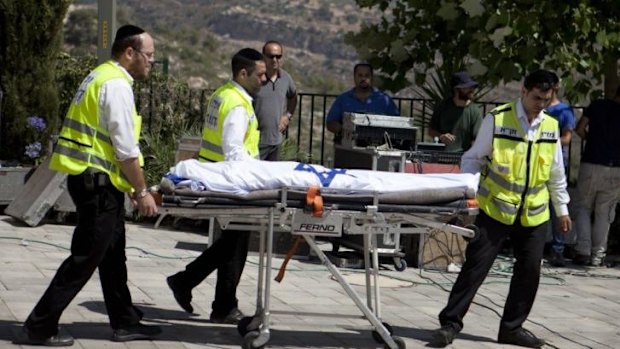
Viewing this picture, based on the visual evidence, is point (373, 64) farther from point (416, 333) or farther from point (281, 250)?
point (416, 333)

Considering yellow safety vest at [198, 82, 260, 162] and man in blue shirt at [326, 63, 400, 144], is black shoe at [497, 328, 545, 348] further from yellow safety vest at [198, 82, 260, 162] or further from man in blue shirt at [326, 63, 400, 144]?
man in blue shirt at [326, 63, 400, 144]

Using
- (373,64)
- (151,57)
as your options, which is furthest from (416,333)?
(373,64)

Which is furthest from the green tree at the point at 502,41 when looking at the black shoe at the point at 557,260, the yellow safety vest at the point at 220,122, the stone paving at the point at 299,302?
the yellow safety vest at the point at 220,122

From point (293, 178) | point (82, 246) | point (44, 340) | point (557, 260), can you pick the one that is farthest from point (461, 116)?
point (44, 340)

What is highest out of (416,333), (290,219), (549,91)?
(549,91)

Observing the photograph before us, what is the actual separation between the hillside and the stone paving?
30.9 meters

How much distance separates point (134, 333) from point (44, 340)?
0.57 meters

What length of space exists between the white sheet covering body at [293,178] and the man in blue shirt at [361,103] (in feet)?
14.9

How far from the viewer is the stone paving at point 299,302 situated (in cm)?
816

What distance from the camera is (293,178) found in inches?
288

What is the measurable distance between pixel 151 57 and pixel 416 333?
8.51 feet

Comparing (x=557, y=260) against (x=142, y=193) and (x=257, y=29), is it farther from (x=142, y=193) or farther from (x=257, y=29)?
(x=257, y=29)

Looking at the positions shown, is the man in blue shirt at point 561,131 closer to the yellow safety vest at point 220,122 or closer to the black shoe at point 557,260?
the black shoe at point 557,260

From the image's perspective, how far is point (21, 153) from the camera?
14.4m
